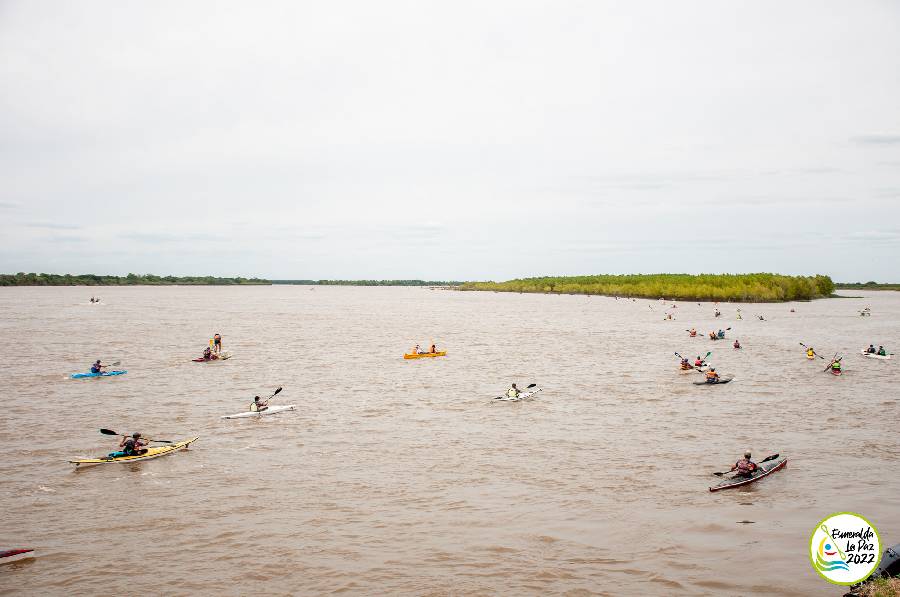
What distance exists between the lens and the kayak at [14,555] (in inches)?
517

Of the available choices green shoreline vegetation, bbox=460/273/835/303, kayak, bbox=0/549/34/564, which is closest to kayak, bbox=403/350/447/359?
kayak, bbox=0/549/34/564

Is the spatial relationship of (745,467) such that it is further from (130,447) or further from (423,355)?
(423,355)

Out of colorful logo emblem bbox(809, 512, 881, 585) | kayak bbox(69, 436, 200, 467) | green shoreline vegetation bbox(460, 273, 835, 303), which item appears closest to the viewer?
colorful logo emblem bbox(809, 512, 881, 585)

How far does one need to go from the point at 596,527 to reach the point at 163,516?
11.0 meters

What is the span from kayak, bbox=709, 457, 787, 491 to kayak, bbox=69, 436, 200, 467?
1726 cm

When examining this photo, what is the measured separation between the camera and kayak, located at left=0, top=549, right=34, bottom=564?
13133 mm

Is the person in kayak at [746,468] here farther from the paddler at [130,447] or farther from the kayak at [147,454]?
the paddler at [130,447]

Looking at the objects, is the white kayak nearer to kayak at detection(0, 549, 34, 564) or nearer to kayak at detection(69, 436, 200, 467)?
kayak at detection(69, 436, 200, 467)

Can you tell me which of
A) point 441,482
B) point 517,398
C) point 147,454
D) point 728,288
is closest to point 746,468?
point 441,482

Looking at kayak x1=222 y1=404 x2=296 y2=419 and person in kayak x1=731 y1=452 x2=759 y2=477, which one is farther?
kayak x1=222 y1=404 x2=296 y2=419

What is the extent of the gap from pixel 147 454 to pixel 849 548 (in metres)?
19.7

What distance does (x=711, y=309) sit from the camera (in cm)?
10731

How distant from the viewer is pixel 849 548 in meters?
8.55

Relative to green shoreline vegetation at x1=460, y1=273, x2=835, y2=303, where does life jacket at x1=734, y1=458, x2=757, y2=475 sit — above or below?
below
